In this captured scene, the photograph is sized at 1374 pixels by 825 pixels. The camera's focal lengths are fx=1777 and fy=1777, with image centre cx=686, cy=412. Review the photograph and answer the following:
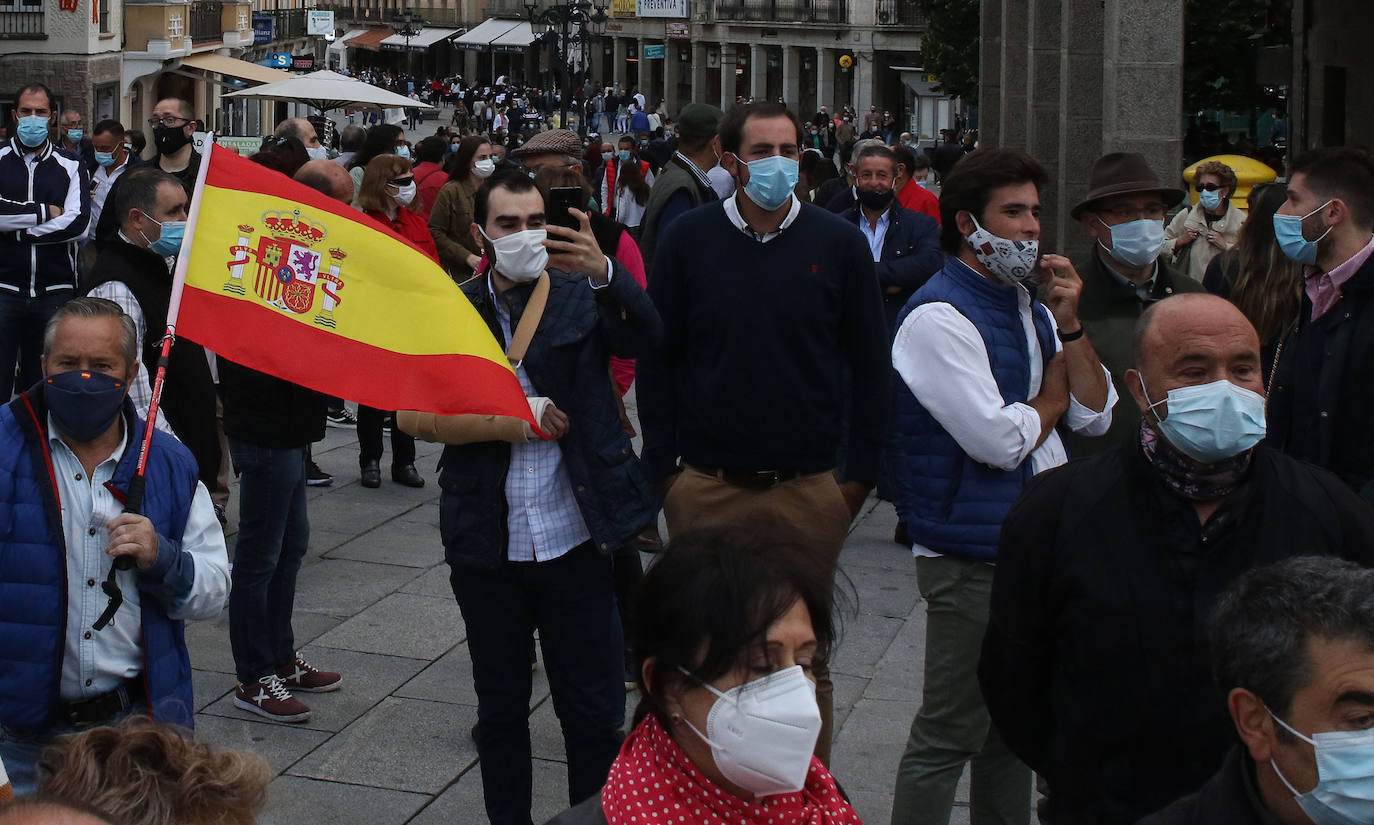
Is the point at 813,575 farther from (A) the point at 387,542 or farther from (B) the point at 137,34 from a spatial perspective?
(B) the point at 137,34

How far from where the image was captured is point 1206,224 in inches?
398

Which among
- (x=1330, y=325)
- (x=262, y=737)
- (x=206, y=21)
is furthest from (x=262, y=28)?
(x=1330, y=325)

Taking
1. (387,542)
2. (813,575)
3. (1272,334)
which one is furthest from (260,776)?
(387,542)

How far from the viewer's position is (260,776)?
2.58 metres

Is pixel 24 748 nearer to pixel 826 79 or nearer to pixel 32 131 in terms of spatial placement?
pixel 32 131

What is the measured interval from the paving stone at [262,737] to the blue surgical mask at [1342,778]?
3.92 meters

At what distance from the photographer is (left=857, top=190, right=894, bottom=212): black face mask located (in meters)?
9.16

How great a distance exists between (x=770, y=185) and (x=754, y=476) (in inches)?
32.0

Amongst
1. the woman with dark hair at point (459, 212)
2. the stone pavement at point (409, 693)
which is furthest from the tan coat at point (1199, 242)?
the woman with dark hair at point (459, 212)

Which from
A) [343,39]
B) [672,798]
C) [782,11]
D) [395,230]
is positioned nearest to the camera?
[672,798]

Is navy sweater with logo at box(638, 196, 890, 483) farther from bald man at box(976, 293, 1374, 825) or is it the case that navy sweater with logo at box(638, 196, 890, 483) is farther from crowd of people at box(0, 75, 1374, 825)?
bald man at box(976, 293, 1374, 825)

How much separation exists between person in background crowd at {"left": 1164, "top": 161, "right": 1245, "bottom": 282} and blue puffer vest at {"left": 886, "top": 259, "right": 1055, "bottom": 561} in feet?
17.4

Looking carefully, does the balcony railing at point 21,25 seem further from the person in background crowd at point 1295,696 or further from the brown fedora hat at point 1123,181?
the person in background crowd at point 1295,696

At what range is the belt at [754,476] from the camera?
4.97 m
